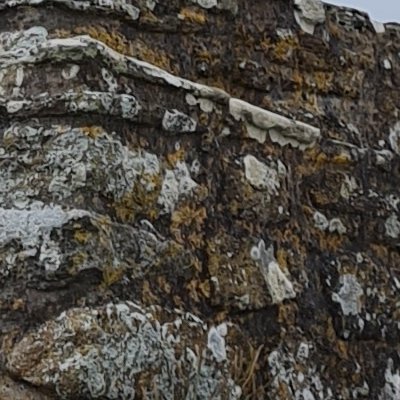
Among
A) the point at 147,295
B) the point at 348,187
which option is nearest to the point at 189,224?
the point at 147,295

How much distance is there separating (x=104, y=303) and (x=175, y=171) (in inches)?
10.6

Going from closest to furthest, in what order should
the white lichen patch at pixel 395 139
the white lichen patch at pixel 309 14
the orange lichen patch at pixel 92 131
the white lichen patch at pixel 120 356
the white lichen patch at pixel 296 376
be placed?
the white lichen patch at pixel 120 356 < the orange lichen patch at pixel 92 131 < the white lichen patch at pixel 296 376 < the white lichen patch at pixel 309 14 < the white lichen patch at pixel 395 139

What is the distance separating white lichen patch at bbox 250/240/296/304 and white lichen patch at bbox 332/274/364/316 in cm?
15

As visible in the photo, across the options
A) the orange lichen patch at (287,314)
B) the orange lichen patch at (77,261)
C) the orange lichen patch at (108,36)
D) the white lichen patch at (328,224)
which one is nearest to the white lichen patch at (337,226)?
the white lichen patch at (328,224)

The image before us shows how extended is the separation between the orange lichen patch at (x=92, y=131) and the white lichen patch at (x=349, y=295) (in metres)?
0.60

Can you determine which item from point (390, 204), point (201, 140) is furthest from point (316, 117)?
point (201, 140)

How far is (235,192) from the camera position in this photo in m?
1.81

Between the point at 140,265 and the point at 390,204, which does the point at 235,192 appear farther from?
the point at 390,204

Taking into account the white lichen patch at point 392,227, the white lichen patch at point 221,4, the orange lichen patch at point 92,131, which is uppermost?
the white lichen patch at point 221,4

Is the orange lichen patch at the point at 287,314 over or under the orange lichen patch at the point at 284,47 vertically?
under

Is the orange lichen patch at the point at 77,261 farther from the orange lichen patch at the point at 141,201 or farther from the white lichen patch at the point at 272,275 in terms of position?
the white lichen patch at the point at 272,275

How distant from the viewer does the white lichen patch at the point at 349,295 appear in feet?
6.50

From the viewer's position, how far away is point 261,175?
1.85 meters

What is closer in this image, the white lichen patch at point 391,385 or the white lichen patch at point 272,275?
the white lichen patch at point 272,275
